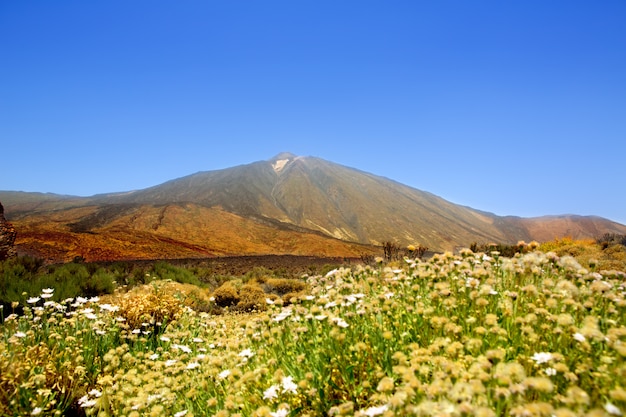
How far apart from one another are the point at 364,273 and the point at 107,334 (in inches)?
164

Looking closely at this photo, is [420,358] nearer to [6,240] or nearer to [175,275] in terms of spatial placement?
[175,275]

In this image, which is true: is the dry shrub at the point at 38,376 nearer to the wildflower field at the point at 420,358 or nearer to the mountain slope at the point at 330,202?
the wildflower field at the point at 420,358

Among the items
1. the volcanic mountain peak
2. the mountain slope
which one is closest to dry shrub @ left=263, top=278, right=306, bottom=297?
the mountain slope

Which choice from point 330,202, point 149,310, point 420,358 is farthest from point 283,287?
point 330,202

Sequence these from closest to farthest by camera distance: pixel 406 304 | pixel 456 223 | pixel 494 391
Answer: pixel 494 391
pixel 406 304
pixel 456 223

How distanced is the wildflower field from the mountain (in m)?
27.0

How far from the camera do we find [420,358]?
2373 millimetres

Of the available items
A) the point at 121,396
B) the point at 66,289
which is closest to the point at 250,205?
the point at 66,289

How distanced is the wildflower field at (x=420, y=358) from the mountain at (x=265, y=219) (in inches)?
1063

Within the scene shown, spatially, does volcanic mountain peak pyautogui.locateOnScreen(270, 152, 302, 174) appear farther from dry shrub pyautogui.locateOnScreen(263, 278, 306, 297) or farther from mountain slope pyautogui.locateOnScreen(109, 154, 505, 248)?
dry shrub pyautogui.locateOnScreen(263, 278, 306, 297)

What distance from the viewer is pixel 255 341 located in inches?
143

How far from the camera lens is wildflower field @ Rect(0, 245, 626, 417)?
6.23ft

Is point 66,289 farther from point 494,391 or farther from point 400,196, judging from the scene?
point 400,196

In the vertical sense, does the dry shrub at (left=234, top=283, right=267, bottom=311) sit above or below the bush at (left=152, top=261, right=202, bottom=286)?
above
